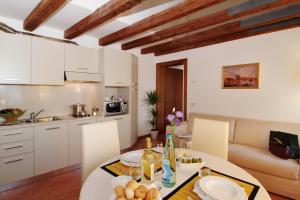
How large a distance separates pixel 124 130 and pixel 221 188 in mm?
2676

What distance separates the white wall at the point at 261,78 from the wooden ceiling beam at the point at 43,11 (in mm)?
2874

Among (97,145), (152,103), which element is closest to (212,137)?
(97,145)

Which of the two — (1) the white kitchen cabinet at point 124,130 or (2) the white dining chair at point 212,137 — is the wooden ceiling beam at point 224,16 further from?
(1) the white kitchen cabinet at point 124,130

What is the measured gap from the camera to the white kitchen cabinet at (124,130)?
11.1 feet

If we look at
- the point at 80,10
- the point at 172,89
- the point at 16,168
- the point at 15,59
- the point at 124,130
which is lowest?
the point at 16,168

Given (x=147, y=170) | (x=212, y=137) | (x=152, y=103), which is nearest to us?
(x=147, y=170)

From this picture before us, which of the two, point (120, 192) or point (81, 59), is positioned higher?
point (81, 59)

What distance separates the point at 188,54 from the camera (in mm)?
3971

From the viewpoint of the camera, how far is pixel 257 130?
8.89 feet

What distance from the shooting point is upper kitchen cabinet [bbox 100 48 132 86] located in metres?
3.18

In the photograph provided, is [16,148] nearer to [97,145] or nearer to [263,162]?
[97,145]

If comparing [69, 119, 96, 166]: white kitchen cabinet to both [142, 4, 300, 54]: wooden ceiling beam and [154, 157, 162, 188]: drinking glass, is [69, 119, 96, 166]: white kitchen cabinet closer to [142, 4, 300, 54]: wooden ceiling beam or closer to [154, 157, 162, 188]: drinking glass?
[154, 157, 162, 188]: drinking glass

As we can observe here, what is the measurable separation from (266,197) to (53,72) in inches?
120

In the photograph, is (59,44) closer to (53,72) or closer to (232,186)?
(53,72)
